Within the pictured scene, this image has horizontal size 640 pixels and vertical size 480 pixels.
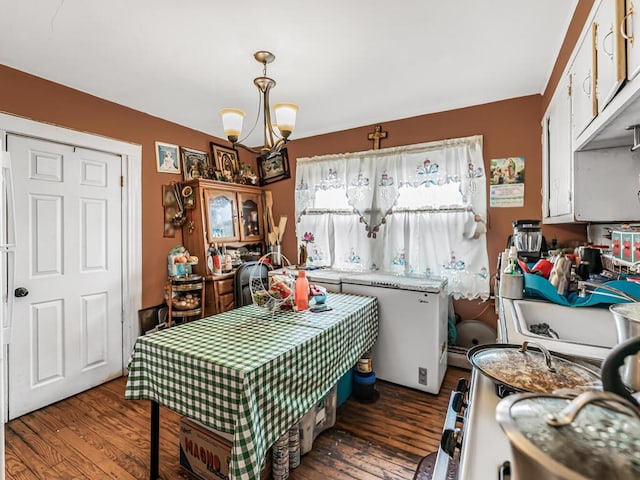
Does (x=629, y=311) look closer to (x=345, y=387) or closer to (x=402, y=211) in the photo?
(x=345, y=387)

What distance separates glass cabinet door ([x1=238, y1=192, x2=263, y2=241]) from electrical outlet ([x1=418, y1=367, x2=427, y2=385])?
7.62 feet

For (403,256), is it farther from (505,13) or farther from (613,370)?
(613,370)

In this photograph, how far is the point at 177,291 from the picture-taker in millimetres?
2996

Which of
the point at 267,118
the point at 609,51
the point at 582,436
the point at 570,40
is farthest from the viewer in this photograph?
the point at 267,118

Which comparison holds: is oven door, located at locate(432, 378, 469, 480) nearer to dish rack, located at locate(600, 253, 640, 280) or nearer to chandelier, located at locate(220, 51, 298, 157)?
dish rack, located at locate(600, 253, 640, 280)

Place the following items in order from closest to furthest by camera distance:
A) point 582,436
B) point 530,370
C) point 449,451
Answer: point 582,436 < point 449,451 < point 530,370

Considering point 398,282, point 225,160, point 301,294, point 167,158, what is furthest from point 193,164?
point 398,282

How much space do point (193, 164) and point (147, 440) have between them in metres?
2.57

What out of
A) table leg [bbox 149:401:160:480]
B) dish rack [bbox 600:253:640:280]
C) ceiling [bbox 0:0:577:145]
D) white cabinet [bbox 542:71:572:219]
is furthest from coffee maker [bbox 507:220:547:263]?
table leg [bbox 149:401:160:480]

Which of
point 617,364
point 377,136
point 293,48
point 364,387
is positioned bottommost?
point 364,387

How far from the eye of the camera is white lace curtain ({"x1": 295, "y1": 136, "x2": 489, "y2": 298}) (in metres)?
2.92

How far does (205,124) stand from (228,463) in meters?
3.07

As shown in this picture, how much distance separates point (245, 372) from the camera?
1285mm

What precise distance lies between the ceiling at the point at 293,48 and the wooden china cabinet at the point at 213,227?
0.87 m
